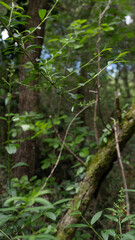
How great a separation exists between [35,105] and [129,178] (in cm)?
186

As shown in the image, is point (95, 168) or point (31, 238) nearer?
point (31, 238)

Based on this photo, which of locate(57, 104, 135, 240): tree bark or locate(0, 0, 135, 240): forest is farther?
locate(57, 104, 135, 240): tree bark

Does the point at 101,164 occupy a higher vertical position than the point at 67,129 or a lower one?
lower

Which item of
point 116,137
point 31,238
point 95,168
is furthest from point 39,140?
point 31,238

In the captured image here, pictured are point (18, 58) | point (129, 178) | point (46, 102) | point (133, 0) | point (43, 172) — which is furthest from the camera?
point (133, 0)

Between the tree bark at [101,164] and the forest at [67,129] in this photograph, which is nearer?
the forest at [67,129]

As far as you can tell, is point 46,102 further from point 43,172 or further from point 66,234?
point 66,234

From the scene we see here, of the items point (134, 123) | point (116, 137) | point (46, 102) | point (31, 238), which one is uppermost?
point (46, 102)

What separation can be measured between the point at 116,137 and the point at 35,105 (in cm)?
121

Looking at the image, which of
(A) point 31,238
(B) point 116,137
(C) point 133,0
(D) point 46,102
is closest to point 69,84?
(B) point 116,137

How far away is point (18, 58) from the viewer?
2.31 metres

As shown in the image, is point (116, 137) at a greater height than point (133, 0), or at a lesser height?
lesser

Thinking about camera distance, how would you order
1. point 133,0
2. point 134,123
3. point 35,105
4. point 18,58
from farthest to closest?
point 133,0 < point 35,105 < point 18,58 < point 134,123

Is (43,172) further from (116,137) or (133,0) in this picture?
(133,0)
